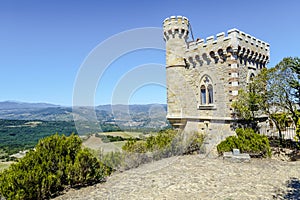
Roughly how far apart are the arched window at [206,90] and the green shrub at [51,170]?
8784 millimetres

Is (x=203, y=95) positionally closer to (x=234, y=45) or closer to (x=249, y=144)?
(x=234, y=45)

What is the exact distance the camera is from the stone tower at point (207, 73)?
12.8 m

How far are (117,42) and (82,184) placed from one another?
7.41 meters

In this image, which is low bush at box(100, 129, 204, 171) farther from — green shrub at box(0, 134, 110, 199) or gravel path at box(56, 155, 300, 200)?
green shrub at box(0, 134, 110, 199)

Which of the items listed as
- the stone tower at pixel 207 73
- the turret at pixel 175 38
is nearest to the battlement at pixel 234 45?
the stone tower at pixel 207 73

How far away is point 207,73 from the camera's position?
14242mm

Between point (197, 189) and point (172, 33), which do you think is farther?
point (172, 33)

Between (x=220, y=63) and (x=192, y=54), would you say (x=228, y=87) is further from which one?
(x=192, y=54)

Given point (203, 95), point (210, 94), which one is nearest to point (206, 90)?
point (210, 94)

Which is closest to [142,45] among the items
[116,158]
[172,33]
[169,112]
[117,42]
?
[117,42]

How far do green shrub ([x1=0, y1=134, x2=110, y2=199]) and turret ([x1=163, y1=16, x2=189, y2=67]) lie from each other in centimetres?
A: 1000

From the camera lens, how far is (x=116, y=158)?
30.1 feet

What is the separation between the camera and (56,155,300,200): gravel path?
6090 millimetres

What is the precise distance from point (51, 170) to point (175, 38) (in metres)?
11.9
